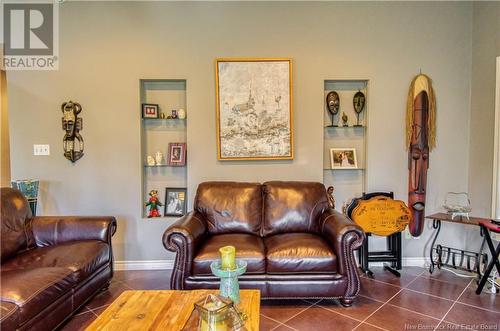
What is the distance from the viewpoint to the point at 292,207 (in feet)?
9.70

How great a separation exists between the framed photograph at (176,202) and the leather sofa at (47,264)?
82 cm

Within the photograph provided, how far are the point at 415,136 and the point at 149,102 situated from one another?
300cm

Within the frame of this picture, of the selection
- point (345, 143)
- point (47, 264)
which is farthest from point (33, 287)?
point (345, 143)

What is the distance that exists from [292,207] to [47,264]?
2.04m

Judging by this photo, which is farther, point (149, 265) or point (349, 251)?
point (149, 265)

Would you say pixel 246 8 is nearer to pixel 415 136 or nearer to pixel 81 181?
pixel 415 136

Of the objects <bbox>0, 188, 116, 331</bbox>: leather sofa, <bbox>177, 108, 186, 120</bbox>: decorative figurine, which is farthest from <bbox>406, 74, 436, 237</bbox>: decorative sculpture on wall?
<bbox>0, 188, 116, 331</bbox>: leather sofa

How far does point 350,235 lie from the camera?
7.77 feet

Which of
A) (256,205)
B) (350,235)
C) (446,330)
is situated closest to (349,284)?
(350,235)

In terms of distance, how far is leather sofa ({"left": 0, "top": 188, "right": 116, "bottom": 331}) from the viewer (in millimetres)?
1742

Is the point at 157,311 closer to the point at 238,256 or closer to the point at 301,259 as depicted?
the point at 238,256

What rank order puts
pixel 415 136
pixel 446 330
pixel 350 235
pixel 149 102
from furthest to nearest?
pixel 149 102, pixel 415 136, pixel 350 235, pixel 446 330

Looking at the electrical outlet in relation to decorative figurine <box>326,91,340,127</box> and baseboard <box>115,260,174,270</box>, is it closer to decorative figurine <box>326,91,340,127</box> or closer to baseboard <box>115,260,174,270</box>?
baseboard <box>115,260,174,270</box>
